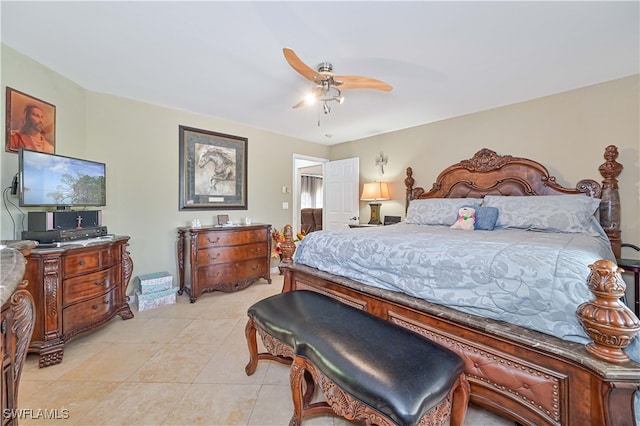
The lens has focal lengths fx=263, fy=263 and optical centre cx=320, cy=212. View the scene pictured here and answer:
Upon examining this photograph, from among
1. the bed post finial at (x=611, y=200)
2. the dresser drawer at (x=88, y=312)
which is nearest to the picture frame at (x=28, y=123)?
the dresser drawer at (x=88, y=312)

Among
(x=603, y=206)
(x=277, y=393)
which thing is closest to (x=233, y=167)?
(x=277, y=393)

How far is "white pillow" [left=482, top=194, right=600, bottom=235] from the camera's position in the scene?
2373mm

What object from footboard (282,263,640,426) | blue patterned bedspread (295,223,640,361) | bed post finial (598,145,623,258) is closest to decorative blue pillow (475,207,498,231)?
bed post finial (598,145,623,258)

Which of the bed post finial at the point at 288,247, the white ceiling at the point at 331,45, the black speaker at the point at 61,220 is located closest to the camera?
the white ceiling at the point at 331,45

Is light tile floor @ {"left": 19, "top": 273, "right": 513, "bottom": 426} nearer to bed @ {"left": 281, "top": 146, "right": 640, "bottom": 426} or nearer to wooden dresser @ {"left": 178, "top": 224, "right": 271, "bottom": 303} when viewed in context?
bed @ {"left": 281, "top": 146, "right": 640, "bottom": 426}

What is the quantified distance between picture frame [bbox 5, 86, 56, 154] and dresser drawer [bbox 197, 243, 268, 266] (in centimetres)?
175

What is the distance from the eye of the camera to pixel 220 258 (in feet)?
11.2

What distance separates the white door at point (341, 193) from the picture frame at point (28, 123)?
3.86m

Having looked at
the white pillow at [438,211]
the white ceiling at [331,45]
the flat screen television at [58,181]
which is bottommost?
the white pillow at [438,211]

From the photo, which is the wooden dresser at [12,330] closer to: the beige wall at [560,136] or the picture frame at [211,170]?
the picture frame at [211,170]

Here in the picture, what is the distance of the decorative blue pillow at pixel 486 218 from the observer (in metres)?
2.66

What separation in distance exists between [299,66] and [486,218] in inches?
91.3

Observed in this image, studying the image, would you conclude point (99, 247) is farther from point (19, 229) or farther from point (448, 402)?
point (448, 402)

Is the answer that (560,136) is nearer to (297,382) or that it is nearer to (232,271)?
(297,382)
